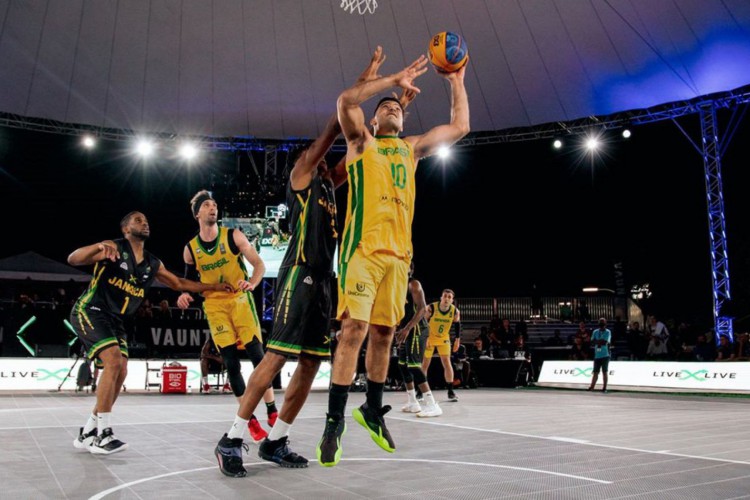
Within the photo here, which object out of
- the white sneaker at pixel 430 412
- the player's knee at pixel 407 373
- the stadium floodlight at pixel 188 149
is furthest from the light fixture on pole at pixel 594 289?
the white sneaker at pixel 430 412

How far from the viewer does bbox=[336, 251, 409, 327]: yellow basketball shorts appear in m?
4.05

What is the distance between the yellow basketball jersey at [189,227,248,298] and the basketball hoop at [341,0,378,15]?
1371 cm

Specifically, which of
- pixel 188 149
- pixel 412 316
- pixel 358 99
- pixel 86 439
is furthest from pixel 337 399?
pixel 188 149

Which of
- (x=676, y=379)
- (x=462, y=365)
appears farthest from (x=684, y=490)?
(x=462, y=365)

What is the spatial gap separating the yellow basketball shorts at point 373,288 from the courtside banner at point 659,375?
13016 mm

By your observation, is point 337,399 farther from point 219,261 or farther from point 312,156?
point 219,261

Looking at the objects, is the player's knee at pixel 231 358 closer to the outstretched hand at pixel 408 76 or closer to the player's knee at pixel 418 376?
the outstretched hand at pixel 408 76

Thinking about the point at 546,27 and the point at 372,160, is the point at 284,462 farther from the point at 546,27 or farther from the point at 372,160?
the point at 546,27

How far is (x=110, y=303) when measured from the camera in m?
6.00

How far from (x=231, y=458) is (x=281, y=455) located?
0.50 metres

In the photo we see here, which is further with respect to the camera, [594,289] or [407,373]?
[594,289]

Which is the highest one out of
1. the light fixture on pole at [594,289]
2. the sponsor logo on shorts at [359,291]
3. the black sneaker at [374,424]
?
the light fixture on pole at [594,289]

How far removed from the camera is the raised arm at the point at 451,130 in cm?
461

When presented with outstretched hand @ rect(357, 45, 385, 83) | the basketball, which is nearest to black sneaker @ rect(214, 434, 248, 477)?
outstretched hand @ rect(357, 45, 385, 83)
